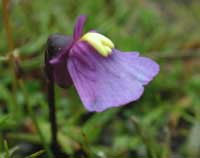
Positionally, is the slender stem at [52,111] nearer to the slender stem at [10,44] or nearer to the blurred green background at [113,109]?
the blurred green background at [113,109]

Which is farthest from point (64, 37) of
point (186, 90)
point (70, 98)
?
point (186, 90)

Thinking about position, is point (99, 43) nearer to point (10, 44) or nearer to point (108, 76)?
point (108, 76)

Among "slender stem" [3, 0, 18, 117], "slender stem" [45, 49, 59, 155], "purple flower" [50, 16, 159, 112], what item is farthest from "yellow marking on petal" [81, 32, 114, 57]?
"slender stem" [3, 0, 18, 117]

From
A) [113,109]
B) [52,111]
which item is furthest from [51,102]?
[113,109]

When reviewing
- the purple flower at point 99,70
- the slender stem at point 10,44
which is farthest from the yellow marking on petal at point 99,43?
the slender stem at point 10,44

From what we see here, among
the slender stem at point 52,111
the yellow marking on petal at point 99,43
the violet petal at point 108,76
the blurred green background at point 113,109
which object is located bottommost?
the blurred green background at point 113,109

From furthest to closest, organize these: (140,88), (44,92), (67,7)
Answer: (67,7), (44,92), (140,88)

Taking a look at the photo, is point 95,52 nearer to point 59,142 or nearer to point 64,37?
point 64,37
